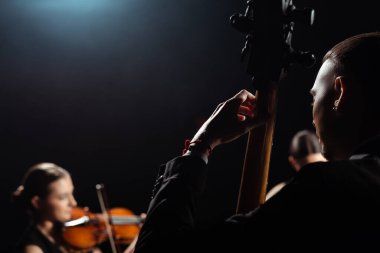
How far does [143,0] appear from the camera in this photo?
3.75 meters

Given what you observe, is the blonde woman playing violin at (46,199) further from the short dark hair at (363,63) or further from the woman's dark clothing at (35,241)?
the short dark hair at (363,63)

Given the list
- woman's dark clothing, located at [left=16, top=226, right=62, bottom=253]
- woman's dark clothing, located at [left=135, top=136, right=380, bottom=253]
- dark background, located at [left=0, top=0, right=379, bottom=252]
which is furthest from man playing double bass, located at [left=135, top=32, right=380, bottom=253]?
dark background, located at [left=0, top=0, right=379, bottom=252]

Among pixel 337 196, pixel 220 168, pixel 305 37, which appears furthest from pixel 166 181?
pixel 220 168

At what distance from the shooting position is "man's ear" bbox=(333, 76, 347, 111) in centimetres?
93

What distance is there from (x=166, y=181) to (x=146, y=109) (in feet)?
11.1

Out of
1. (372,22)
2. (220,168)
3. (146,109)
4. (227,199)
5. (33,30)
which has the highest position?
(33,30)

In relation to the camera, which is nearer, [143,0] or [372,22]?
[372,22]

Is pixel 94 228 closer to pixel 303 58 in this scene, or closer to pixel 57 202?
pixel 57 202

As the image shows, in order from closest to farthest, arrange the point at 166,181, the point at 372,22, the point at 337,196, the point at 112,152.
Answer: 1. the point at 337,196
2. the point at 166,181
3. the point at 372,22
4. the point at 112,152

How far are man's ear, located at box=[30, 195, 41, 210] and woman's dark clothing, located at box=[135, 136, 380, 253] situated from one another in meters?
2.04

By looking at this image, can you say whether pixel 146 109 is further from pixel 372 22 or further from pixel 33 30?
pixel 372 22

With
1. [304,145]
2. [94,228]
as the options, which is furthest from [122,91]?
[304,145]

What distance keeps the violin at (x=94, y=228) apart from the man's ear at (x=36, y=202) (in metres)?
0.28

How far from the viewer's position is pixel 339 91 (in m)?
0.95
